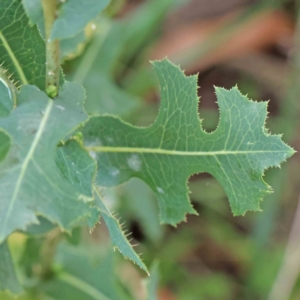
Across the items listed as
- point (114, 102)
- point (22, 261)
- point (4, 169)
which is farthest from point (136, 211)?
point (4, 169)

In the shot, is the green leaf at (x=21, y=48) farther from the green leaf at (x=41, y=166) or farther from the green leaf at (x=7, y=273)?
the green leaf at (x=7, y=273)

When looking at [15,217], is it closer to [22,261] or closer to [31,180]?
[31,180]

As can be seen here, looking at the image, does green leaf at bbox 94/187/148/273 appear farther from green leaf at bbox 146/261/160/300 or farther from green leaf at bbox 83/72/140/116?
green leaf at bbox 83/72/140/116

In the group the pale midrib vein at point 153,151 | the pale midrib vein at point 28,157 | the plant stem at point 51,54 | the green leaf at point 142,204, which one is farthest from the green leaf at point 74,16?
the green leaf at point 142,204

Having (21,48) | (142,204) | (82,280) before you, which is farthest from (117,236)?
(142,204)

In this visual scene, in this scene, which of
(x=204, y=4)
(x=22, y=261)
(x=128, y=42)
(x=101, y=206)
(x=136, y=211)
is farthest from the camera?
(x=204, y=4)

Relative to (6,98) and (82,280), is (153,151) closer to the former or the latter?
(6,98)

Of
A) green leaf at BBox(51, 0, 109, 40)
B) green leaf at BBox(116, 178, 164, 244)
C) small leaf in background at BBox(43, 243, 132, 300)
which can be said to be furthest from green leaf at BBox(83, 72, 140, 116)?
green leaf at BBox(51, 0, 109, 40)
